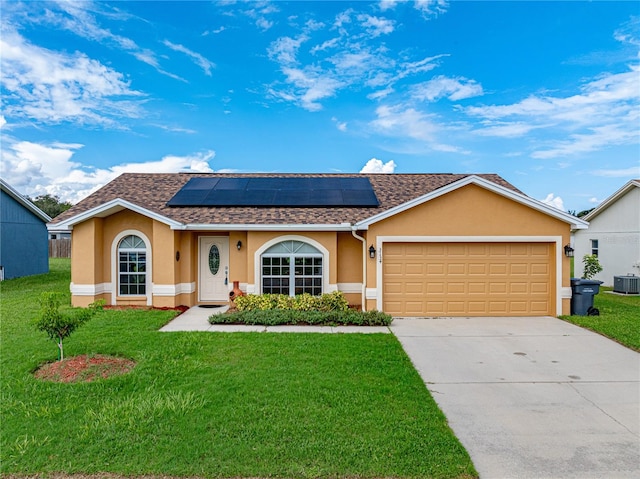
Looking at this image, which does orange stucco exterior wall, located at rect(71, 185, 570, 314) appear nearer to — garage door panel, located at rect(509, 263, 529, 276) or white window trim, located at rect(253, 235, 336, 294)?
white window trim, located at rect(253, 235, 336, 294)

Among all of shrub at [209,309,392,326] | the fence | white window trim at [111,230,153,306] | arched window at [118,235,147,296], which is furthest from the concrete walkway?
the fence

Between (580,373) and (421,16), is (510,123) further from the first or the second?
(580,373)

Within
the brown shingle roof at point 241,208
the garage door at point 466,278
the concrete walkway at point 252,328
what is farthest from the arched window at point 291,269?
the concrete walkway at point 252,328

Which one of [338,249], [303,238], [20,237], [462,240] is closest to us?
[462,240]

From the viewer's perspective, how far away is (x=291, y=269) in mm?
11664

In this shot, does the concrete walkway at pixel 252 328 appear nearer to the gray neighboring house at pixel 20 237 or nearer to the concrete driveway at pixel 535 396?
the concrete driveway at pixel 535 396

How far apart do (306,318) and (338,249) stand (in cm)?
313

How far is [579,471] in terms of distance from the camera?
11.8ft

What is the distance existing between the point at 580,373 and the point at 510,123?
14926 mm

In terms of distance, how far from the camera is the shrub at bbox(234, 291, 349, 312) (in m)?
10.4

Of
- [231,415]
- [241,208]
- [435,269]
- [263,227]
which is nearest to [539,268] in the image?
[435,269]

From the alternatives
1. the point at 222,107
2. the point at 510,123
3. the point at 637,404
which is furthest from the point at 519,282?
the point at 222,107

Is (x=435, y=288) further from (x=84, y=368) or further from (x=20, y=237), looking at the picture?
(x=20, y=237)

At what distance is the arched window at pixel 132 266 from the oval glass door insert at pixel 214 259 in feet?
6.77
